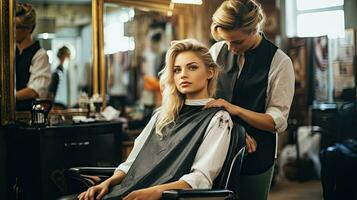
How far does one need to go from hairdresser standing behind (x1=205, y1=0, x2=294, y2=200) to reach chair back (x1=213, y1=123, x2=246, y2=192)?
11 cm

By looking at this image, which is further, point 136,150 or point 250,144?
point 136,150

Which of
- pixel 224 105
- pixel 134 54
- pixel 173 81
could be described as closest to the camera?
pixel 224 105

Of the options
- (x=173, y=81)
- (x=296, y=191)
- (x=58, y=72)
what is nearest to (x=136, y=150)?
(x=173, y=81)

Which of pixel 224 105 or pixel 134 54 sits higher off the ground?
pixel 134 54

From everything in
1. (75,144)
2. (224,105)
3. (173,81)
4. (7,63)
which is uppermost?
(7,63)

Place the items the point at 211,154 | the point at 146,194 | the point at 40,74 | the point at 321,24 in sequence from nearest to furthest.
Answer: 1. the point at 146,194
2. the point at 211,154
3. the point at 321,24
4. the point at 40,74

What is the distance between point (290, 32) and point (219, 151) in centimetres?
121

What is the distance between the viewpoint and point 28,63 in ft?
9.50

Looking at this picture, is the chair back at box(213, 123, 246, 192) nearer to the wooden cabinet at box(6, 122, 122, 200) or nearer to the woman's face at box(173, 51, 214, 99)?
the woman's face at box(173, 51, 214, 99)

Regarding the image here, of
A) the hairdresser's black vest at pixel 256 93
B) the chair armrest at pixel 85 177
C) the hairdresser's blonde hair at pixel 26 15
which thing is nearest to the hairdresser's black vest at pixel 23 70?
the hairdresser's blonde hair at pixel 26 15

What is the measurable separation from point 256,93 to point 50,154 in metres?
1.22

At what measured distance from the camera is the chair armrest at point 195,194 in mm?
1554

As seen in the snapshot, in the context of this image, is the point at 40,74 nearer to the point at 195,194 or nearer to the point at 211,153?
the point at 211,153

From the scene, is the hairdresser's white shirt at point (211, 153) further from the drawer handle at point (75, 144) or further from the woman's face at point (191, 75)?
the drawer handle at point (75, 144)
